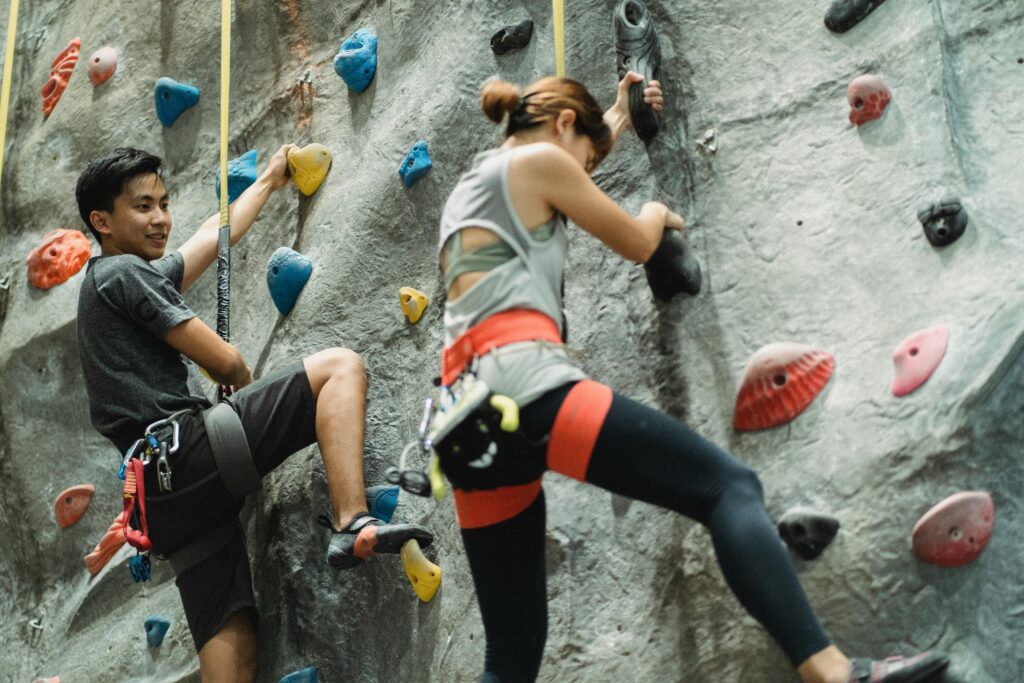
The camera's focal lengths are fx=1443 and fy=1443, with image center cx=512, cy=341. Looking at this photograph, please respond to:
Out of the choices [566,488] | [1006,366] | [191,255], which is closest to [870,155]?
[1006,366]

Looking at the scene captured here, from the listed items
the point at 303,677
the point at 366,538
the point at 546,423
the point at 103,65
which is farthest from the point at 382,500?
the point at 103,65

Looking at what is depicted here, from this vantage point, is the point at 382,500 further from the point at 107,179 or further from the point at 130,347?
the point at 107,179

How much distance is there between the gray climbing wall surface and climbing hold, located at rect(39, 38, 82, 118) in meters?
0.66

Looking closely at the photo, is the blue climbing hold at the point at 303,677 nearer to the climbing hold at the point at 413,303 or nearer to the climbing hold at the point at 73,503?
the climbing hold at the point at 413,303

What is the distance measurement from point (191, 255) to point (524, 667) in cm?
148

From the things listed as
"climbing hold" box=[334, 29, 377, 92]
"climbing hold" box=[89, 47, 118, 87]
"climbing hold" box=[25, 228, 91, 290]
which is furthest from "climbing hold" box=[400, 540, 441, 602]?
"climbing hold" box=[89, 47, 118, 87]

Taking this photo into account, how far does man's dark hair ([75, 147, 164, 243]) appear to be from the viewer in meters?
3.30

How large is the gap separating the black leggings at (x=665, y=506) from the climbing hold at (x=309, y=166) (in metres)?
1.50

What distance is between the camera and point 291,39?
163 inches

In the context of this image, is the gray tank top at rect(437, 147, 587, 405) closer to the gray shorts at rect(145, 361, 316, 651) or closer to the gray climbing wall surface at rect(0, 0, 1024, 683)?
the gray climbing wall surface at rect(0, 0, 1024, 683)

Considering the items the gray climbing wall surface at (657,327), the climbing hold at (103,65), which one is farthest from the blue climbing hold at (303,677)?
the climbing hold at (103,65)

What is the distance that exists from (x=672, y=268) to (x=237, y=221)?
1246 mm

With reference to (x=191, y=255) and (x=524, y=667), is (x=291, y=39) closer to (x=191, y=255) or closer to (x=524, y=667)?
(x=191, y=255)

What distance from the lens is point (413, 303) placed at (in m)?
3.47
